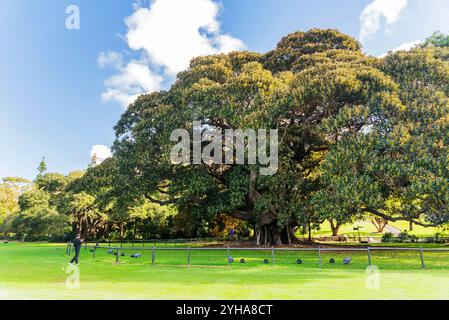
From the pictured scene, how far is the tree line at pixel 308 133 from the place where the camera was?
670 inches

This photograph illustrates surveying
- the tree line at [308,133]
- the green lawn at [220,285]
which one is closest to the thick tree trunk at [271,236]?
the tree line at [308,133]

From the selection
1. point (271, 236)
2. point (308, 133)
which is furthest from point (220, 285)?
point (271, 236)

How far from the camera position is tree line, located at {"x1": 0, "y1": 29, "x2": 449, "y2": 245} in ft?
55.8

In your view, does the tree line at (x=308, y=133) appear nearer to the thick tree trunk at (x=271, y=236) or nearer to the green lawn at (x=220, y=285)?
the thick tree trunk at (x=271, y=236)

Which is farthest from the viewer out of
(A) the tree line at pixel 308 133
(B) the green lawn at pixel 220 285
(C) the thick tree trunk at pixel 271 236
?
(C) the thick tree trunk at pixel 271 236

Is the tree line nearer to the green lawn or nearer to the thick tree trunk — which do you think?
the thick tree trunk

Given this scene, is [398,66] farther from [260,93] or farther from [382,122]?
[260,93]

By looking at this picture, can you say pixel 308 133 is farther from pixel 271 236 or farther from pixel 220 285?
pixel 220 285

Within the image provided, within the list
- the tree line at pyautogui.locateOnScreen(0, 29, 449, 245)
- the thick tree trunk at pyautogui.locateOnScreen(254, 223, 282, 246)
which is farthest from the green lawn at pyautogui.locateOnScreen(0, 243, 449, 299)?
the thick tree trunk at pyautogui.locateOnScreen(254, 223, 282, 246)

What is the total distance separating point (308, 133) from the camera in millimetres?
24016

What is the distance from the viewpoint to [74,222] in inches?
1964
